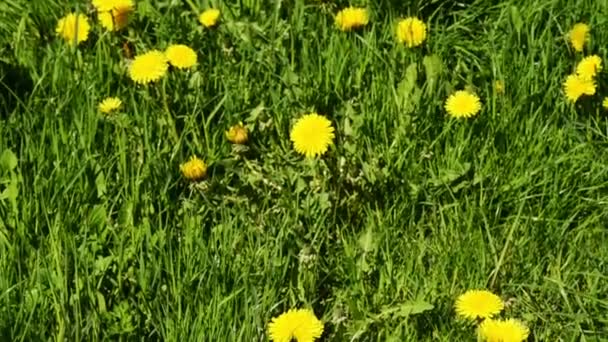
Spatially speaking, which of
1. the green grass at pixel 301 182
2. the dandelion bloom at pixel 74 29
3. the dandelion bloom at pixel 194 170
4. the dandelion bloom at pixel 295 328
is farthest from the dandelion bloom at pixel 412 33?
the dandelion bloom at pixel 295 328

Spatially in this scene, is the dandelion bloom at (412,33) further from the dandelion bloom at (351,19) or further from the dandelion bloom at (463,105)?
the dandelion bloom at (463,105)

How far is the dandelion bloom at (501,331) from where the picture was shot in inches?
84.4

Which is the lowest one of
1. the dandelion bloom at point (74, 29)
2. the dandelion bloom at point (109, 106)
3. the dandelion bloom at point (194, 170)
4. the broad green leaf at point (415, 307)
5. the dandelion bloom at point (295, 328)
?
the dandelion bloom at point (295, 328)

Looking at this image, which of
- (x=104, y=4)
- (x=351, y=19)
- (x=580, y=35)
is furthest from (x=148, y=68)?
(x=580, y=35)

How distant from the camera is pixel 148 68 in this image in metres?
2.57

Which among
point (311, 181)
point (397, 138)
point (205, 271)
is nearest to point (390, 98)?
point (397, 138)

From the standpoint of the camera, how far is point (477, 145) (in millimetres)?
2596

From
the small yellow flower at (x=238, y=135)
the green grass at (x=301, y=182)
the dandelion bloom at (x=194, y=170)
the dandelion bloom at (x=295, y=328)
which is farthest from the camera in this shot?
the small yellow flower at (x=238, y=135)

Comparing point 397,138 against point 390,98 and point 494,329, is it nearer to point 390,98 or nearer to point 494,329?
point 390,98

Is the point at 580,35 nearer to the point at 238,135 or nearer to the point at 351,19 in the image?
the point at 351,19

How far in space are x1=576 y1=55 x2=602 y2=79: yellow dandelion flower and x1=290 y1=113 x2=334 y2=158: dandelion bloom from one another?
0.62 meters

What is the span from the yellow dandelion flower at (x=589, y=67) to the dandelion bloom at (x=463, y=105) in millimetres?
259

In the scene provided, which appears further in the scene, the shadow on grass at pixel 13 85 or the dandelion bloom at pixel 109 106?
the shadow on grass at pixel 13 85

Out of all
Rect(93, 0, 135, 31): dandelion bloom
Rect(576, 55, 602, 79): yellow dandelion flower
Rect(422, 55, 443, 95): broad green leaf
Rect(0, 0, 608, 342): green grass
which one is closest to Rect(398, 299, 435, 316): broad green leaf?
Rect(0, 0, 608, 342): green grass
